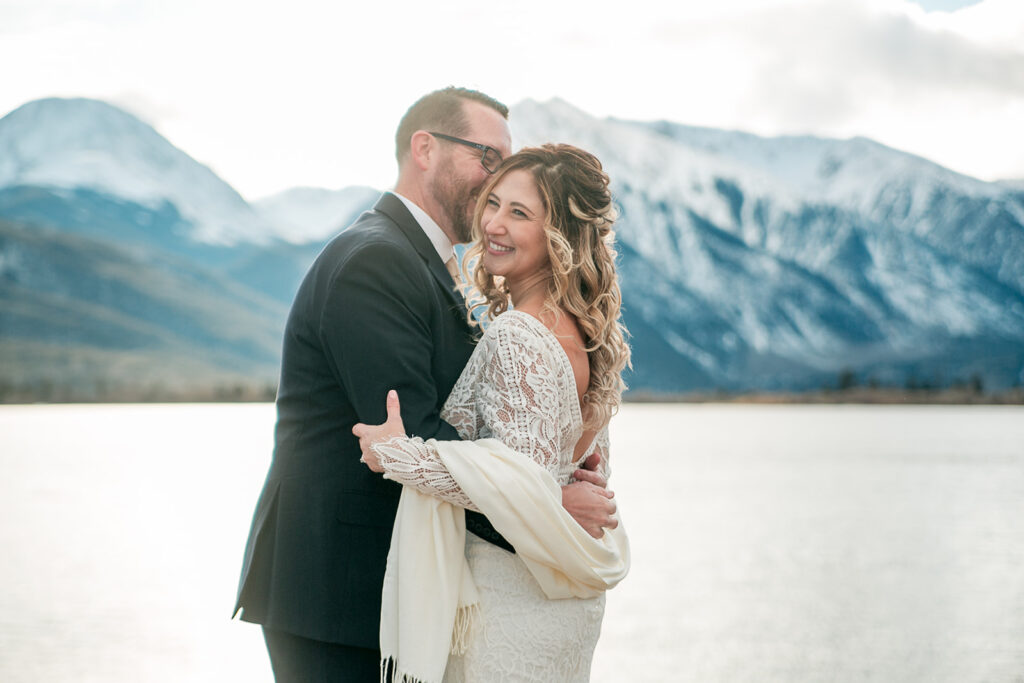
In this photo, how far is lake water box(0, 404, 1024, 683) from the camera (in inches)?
493

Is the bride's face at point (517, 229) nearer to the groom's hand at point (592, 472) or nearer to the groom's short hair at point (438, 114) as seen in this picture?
the groom's short hair at point (438, 114)

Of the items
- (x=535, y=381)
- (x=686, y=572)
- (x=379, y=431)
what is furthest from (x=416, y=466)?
(x=686, y=572)

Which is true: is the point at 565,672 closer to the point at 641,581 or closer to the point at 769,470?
the point at 641,581

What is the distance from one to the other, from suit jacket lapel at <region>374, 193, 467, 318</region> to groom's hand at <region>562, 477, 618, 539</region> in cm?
76

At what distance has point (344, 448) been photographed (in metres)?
3.64

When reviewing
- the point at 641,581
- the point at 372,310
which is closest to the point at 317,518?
the point at 372,310

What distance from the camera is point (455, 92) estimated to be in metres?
4.32

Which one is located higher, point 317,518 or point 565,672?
point 317,518

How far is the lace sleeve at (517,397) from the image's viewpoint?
140 inches

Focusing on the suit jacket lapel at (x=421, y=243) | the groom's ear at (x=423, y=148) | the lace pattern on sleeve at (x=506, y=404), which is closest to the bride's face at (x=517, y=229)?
the suit jacket lapel at (x=421, y=243)

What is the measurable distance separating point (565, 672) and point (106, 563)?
17226 millimetres

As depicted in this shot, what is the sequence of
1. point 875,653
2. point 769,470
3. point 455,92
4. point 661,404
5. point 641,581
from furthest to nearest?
point 661,404
point 769,470
point 641,581
point 875,653
point 455,92

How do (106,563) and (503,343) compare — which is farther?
(106,563)

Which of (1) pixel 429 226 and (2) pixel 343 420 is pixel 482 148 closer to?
(1) pixel 429 226
